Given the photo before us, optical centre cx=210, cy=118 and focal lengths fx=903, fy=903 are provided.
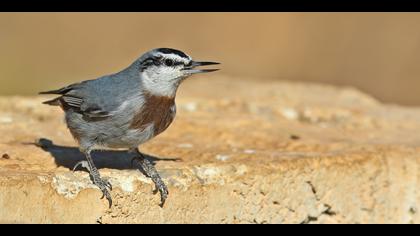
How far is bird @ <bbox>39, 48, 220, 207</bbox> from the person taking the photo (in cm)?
690

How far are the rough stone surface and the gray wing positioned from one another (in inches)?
17.3

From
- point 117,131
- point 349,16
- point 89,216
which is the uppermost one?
point 349,16

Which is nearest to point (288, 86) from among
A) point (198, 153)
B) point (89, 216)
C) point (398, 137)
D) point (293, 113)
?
point (293, 113)

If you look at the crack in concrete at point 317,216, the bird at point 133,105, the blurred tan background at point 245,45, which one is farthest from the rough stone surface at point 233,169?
the blurred tan background at point 245,45

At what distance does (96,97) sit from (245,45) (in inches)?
367

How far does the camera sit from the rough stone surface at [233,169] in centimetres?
632

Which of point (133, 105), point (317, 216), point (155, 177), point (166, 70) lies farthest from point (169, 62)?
point (317, 216)

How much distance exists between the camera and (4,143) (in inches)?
294

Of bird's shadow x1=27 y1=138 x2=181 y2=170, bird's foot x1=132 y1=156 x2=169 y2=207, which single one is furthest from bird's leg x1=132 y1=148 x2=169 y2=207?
bird's shadow x1=27 y1=138 x2=181 y2=170

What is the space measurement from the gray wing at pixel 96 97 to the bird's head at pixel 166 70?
6.7 inches

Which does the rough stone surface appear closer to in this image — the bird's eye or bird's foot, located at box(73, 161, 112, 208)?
bird's foot, located at box(73, 161, 112, 208)

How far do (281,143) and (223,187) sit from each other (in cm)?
151

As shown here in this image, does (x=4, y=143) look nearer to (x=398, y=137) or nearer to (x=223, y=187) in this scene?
(x=223, y=187)

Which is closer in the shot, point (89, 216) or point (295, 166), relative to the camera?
point (89, 216)
